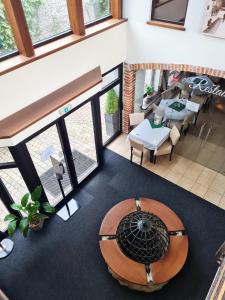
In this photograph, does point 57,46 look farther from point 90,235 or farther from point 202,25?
point 90,235

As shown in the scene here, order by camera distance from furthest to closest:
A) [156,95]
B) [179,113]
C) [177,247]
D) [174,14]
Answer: [156,95] < [179,113] < [174,14] < [177,247]

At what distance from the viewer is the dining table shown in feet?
A: 22.1

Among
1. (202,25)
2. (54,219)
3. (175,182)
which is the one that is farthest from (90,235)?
(202,25)

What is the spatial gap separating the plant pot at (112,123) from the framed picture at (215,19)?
3.67 metres

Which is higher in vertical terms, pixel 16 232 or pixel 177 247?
pixel 177 247

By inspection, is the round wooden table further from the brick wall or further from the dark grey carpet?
the brick wall

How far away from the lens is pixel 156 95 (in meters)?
9.29

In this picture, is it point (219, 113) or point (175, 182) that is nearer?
point (175, 182)

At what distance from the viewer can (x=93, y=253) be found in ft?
17.4

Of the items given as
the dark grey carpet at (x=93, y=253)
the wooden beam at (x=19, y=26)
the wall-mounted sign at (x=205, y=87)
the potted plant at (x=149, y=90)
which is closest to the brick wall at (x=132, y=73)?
the wall-mounted sign at (x=205, y=87)

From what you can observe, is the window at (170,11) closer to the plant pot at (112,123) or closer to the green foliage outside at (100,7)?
the green foliage outside at (100,7)

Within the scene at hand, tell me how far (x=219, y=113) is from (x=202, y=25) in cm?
362

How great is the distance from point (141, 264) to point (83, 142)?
12.8 ft

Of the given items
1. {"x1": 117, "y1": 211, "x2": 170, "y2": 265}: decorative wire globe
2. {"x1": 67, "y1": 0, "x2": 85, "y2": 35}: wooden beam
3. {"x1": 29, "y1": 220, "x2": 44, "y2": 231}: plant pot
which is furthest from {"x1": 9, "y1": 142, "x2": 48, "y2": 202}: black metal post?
{"x1": 67, "y1": 0, "x2": 85, "y2": 35}: wooden beam
